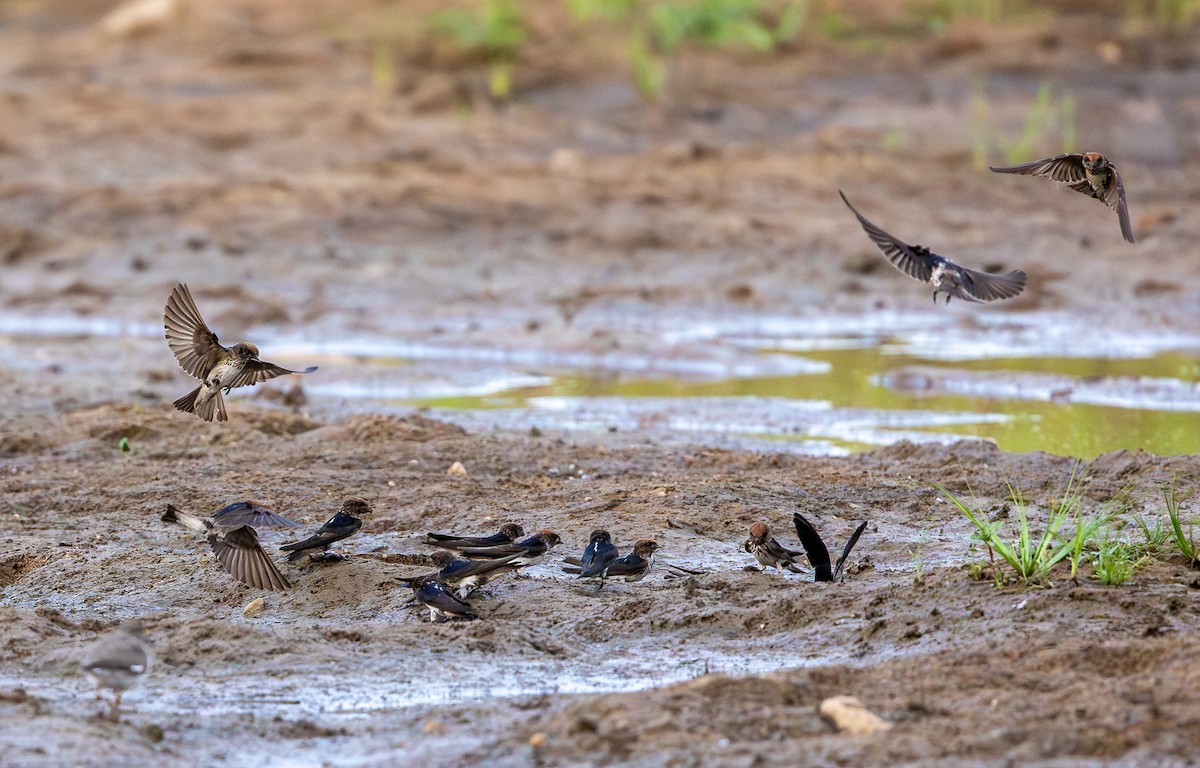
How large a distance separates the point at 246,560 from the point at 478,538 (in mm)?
872

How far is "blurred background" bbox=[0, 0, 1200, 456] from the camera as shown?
36.3ft

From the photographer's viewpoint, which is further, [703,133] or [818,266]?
[703,133]

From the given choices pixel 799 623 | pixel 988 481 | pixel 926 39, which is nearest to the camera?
pixel 799 623

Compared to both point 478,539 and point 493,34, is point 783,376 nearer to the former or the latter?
point 478,539

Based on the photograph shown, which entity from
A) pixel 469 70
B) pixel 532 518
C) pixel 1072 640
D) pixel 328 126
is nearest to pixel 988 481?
pixel 532 518

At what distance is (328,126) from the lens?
61.6 ft

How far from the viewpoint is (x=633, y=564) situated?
20.0 feet

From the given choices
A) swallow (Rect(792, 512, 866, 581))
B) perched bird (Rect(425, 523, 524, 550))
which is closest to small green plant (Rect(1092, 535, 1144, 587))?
swallow (Rect(792, 512, 866, 581))

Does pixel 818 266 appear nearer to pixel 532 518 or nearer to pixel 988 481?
pixel 988 481

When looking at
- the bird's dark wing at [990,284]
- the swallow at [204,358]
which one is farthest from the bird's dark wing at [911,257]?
the swallow at [204,358]

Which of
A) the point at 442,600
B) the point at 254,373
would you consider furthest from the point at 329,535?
the point at 442,600

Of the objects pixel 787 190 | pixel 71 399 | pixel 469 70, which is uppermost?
pixel 469 70

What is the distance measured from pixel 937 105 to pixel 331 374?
30.5 ft

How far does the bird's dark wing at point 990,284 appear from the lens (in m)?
6.05
